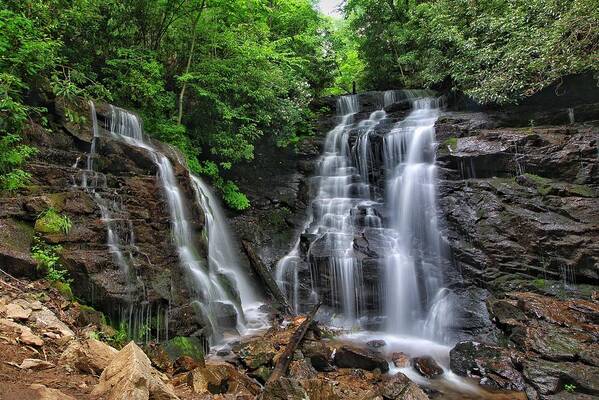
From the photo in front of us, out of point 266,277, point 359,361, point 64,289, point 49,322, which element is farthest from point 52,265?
point 266,277

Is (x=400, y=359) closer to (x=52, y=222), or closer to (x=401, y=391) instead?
(x=401, y=391)

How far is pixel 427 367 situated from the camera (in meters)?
6.55

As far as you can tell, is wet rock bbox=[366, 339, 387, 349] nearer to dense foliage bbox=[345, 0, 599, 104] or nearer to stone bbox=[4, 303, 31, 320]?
stone bbox=[4, 303, 31, 320]

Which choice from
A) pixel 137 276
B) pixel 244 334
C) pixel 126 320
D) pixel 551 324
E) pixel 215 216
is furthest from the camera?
pixel 215 216

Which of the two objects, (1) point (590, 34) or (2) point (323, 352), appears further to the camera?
(1) point (590, 34)

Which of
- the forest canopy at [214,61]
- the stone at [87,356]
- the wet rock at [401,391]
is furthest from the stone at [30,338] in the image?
the wet rock at [401,391]

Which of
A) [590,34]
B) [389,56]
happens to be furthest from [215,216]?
[389,56]

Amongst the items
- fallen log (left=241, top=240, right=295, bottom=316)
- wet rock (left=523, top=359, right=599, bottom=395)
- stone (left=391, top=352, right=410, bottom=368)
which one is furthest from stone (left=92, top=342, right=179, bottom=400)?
fallen log (left=241, top=240, right=295, bottom=316)

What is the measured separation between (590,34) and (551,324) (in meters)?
6.47

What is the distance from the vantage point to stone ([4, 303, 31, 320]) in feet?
12.3

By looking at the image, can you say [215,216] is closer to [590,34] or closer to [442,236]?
[442,236]

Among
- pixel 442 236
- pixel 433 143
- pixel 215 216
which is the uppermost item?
pixel 433 143

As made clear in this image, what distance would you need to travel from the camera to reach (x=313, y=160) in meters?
14.5

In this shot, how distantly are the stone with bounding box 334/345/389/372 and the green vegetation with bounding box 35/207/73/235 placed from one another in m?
5.20
